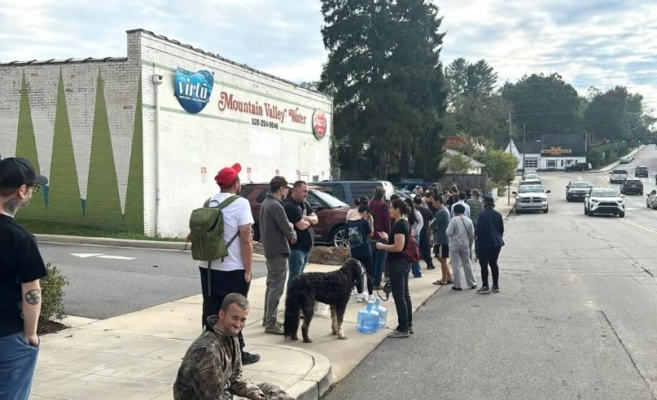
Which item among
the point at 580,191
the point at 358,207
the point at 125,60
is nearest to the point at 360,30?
the point at 580,191

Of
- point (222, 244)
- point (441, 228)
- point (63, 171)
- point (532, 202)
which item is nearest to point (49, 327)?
point (222, 244)

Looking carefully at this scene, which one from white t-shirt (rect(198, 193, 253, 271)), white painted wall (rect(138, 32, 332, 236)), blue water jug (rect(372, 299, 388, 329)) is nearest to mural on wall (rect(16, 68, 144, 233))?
white painted wall (rect(138, 32, 332, 236))

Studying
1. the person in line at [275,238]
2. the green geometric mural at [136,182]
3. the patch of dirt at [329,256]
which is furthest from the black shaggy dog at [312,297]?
the green geometric mural at [136,182]

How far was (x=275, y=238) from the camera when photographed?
713 centimetres

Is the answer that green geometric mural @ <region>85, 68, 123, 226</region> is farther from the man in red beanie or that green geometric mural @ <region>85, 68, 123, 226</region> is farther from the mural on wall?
the man in red beanie

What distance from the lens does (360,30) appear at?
4138 cm

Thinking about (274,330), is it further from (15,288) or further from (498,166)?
(498,166)

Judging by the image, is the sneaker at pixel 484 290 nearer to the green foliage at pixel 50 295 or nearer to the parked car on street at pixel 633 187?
the green foliage at pixel 50 295

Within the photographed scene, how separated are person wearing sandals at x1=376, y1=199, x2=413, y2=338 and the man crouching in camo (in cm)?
363

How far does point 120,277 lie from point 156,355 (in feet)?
16.9

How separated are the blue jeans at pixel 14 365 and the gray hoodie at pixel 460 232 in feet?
28.5

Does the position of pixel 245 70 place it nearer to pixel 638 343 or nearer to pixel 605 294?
pixel 605 294

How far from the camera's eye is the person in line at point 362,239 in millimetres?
9320

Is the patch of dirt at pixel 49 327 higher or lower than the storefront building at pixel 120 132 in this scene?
lower
